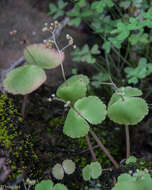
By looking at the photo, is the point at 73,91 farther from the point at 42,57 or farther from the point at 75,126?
the point at 42,57

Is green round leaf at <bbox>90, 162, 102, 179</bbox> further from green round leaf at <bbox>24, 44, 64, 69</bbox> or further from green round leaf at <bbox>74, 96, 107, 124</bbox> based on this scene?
green round leaf at <bbox>24, 44, 64, 69</bbox>

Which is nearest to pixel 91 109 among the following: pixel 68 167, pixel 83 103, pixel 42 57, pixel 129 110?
pixel 83 103

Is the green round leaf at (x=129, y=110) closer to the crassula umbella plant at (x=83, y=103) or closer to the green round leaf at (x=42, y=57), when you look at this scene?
the crassula umbella plant at (x=83, y=103)

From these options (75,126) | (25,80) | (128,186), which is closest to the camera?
(128,186)

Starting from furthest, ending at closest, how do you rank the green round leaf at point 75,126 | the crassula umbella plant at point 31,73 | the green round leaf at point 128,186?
1. the crassula umbella plant at point 31,73
2. the green round leaf at point 75,126
3. the green round leaf at point 128,186

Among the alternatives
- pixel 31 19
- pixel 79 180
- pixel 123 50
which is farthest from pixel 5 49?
pixel 79 180

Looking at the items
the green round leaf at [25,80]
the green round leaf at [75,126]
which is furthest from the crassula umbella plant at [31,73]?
the green round leaf at [75,126]

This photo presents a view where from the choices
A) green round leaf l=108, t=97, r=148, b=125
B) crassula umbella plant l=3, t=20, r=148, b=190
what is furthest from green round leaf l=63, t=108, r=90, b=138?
green round leaf l=108, t=97, r=148, b=125

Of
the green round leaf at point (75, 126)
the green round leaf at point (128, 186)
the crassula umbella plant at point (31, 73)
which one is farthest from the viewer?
the crassula umbella plant at point (31, 73)
